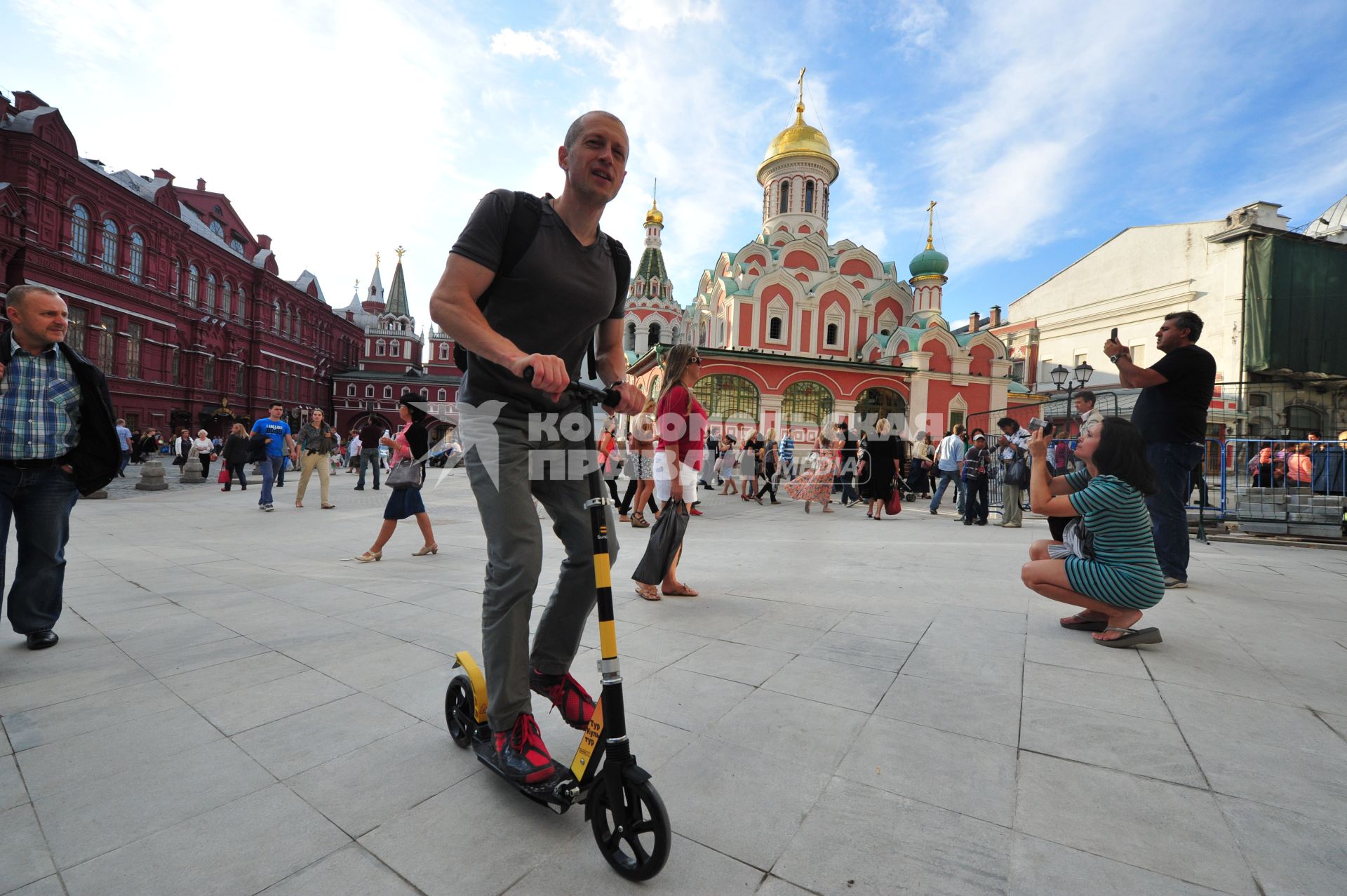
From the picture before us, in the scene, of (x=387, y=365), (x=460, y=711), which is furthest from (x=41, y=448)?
(x=387, y=365)

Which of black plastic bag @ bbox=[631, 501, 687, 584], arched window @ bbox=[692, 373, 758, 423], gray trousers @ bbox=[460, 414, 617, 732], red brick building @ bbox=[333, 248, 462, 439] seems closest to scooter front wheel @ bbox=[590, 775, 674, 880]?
gray trousers @ bbox=[460, 414, 617, 732]

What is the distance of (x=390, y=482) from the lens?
5781 millimetres

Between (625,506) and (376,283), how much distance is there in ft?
276

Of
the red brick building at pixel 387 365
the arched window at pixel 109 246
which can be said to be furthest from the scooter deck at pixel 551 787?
the red brick building at pixel 387 365

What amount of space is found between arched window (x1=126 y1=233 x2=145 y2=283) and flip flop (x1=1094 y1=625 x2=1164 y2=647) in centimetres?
4281

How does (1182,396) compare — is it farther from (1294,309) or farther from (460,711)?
(1294,309)

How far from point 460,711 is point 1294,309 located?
3910 centimetres

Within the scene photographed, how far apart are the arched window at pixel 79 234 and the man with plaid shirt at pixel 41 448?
3527 centimetres

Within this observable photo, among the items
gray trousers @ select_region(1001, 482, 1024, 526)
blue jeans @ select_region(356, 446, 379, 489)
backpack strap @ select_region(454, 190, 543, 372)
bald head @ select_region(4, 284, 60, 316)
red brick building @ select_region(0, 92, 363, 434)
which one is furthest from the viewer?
red brick building @ select_region(0, 92, 363, 434)

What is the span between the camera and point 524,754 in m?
1.84

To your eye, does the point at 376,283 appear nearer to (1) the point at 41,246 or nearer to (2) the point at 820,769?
(1) the point at 41,246

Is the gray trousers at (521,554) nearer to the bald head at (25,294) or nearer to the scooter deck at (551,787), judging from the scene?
the scooter deck at (551,787)

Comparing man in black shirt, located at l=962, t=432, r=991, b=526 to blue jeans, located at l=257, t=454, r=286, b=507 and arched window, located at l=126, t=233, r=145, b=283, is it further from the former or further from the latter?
arched window, located at l=126, t=233, r=145, b=283

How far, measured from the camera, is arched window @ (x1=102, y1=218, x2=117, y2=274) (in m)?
29.9
